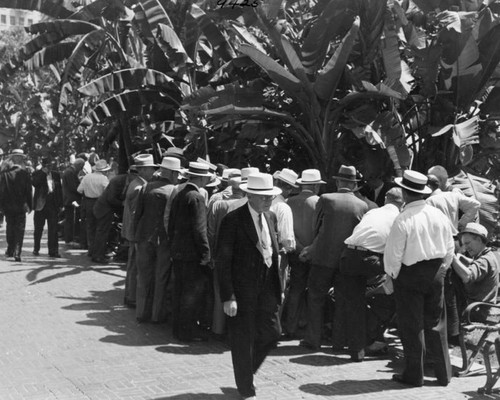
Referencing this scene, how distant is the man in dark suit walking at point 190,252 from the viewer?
8.54 metres

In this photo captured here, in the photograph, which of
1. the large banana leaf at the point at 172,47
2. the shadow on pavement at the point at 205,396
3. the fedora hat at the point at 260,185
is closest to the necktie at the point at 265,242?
the fedora hat at the point at 260,185

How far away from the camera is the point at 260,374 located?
7422mm

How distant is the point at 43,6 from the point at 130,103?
294cm

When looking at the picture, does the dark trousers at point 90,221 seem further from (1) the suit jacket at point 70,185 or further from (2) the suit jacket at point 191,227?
(2) the suit jacket at point 191,227

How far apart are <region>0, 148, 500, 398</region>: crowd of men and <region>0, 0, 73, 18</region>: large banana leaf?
223 inches

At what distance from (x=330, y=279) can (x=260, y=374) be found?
1.67 meters

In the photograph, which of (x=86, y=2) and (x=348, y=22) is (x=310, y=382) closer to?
(x=348, y=22)

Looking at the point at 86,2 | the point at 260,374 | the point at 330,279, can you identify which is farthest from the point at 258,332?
the point at 86,2

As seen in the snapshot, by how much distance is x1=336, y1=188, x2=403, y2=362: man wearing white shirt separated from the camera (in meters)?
8.05

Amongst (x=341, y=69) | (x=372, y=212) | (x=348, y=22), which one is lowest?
(x=372, y=212)

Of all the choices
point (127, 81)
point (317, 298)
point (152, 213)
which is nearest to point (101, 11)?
point (127, 81)

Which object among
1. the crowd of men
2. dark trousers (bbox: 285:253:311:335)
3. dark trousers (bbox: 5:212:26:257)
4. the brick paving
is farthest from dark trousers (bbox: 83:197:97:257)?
dark trousers (bbox: 285:253:311:335)

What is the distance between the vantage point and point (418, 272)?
709 cm

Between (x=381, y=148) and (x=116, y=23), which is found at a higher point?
(x=116, y=23)
